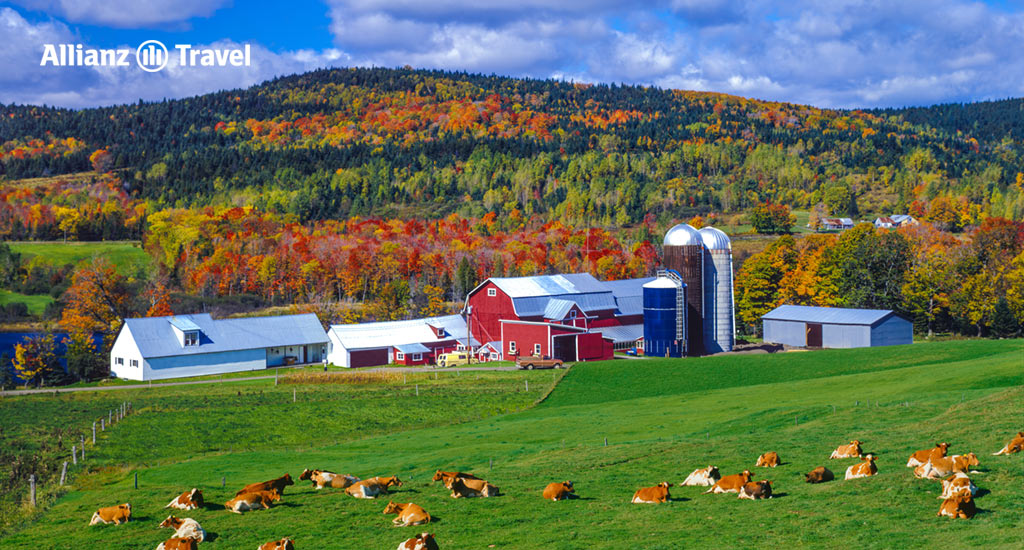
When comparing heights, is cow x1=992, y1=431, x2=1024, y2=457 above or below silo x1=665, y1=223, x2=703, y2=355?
below

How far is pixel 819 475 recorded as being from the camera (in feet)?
60.4

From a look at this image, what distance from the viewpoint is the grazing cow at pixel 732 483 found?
18.0 m

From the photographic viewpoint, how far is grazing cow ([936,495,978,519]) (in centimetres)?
1435

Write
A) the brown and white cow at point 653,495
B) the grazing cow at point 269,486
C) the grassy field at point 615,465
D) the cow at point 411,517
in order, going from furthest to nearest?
the grazing cow at point 269,486 → the brown and white cow at point 653,495 → the cow at point 411,517 → the grassy field at point 615,465

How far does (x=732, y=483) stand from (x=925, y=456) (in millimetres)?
4295

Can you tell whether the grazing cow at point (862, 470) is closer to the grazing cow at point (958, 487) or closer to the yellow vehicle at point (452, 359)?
the grazing cow at point (958, 487)

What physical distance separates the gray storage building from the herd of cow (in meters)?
54.7

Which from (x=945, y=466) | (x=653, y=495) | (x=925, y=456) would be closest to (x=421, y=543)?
(x=653, y=495)

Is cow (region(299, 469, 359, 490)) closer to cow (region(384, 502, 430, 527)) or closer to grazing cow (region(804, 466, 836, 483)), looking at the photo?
cow (region(384, 502, 430, 527))

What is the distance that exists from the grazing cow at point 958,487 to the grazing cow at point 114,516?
16.6 meters

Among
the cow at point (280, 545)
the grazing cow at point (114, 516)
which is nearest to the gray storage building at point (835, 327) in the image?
the grazing cow at point (114, 516)

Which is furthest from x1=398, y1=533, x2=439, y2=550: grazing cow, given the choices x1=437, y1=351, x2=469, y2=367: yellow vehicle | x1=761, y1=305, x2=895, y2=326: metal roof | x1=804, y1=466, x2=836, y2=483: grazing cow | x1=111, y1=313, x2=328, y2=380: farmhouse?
x1=761, y1=305, x2=895, y2=326: metal roof

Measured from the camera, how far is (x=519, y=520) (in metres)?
17.1

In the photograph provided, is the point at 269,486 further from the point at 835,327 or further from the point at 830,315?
the point at 830,315
